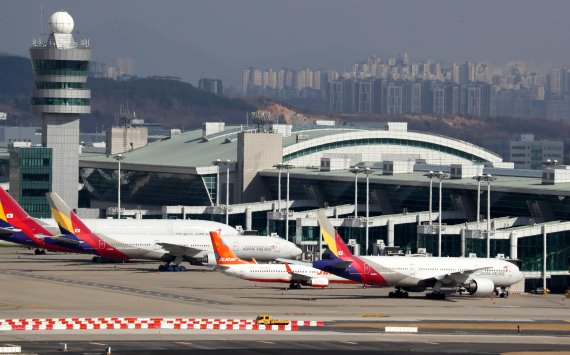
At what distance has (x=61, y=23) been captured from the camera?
17688 cm

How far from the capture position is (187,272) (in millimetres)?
124562

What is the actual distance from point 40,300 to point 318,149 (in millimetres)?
90312

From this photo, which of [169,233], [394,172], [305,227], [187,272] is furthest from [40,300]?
[394,172]

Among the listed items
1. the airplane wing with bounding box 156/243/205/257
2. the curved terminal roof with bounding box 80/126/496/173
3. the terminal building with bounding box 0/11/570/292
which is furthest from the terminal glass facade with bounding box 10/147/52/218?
the airplane wing with bounding box 156/243/205/257

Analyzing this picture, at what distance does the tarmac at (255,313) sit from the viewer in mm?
70562

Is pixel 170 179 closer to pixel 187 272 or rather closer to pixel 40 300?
pixel 187 272

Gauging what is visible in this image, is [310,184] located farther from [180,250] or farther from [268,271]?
[268,271]

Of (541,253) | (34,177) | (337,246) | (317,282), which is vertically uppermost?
(34,177)

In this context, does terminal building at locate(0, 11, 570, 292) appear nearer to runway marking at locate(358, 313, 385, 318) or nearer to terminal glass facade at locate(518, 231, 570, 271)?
terminal glass facade at locate(518, 231, 570, 271)

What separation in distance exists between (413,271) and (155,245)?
3449 cm

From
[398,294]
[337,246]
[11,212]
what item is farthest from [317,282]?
[11,212]

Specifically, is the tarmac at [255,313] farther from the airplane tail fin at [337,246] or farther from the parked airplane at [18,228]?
the parked airplane at [18,228]

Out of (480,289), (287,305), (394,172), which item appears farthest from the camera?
(394,172)

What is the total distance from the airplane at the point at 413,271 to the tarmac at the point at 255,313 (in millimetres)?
1306
